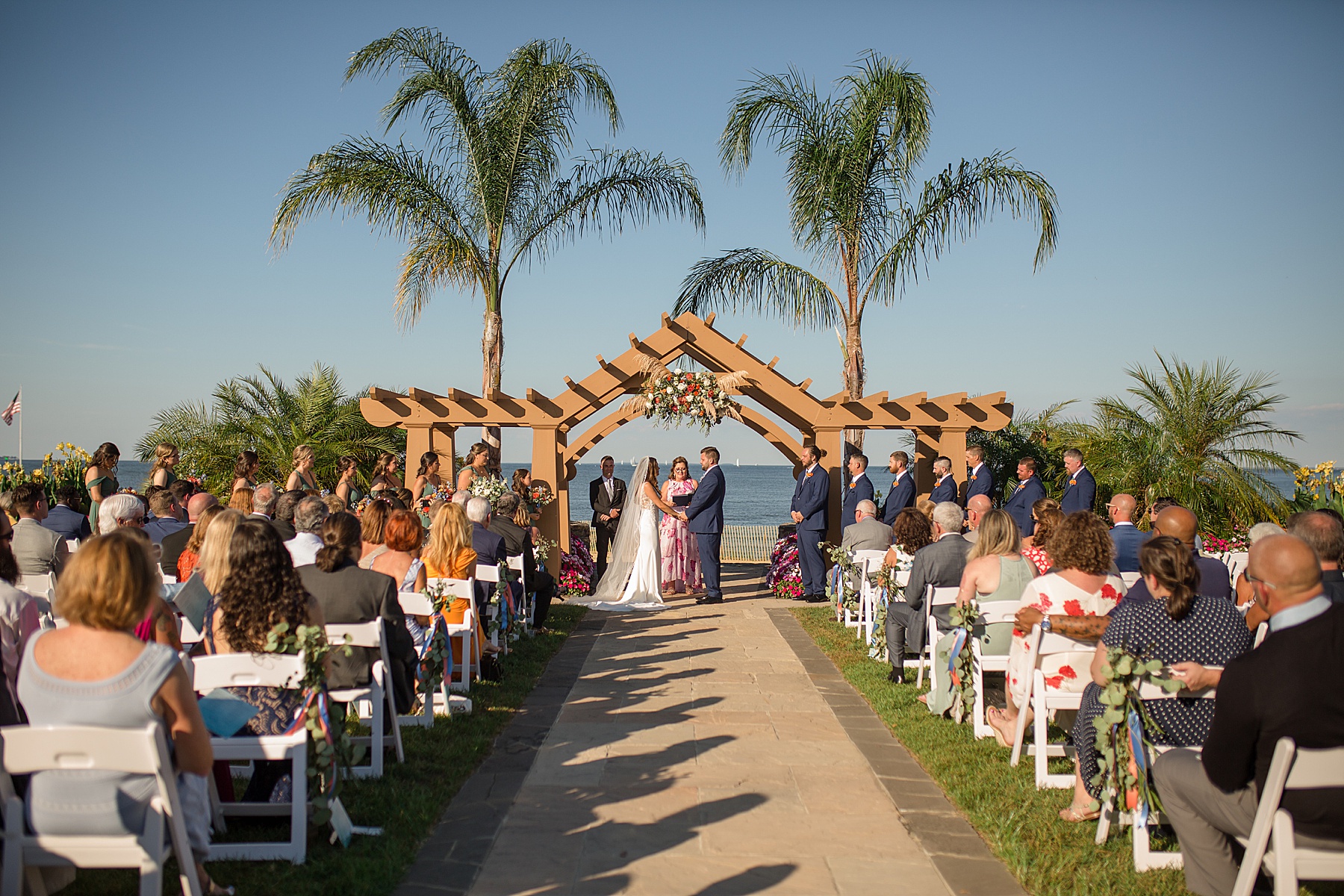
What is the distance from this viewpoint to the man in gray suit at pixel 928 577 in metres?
7.09

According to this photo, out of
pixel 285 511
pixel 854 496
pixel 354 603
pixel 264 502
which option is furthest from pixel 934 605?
pixel 854 496

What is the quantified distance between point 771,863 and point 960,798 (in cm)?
133

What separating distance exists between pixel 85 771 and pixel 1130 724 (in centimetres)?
397

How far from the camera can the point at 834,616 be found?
435 inches

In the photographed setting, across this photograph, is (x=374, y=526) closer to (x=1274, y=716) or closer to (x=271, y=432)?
(x=1274, y=716)

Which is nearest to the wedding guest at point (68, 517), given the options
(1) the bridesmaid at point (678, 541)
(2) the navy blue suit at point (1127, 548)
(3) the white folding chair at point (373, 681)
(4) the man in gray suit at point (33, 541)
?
(4) the man in gray suit at point (33, 541)

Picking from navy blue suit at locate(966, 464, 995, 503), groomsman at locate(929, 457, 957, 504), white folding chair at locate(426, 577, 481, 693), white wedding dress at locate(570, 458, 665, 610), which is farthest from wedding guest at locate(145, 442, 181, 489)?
navy blue suit at locate(966, 464, 995, 503)

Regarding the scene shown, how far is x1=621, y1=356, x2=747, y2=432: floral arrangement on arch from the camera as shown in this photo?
13.0 meters

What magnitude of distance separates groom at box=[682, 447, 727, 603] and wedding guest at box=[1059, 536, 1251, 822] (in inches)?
335

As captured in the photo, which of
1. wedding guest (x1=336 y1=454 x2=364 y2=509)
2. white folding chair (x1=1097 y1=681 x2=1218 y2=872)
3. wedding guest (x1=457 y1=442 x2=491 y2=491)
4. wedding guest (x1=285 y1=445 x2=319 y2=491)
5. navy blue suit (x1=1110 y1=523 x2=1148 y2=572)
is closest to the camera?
white folding chair (x1=1097 y1=681 x2=1218 y2=872)

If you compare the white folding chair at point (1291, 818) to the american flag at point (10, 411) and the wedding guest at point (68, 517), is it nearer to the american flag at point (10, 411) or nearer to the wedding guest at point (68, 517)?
the wedding guest at point (68, 517)

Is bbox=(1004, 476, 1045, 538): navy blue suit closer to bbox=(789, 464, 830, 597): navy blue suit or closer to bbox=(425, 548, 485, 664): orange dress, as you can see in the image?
bbox=(789, 464, 830, 597): navy blue suit

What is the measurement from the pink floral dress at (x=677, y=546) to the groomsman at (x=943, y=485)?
10.7ft

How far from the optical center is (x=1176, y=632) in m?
4.07
